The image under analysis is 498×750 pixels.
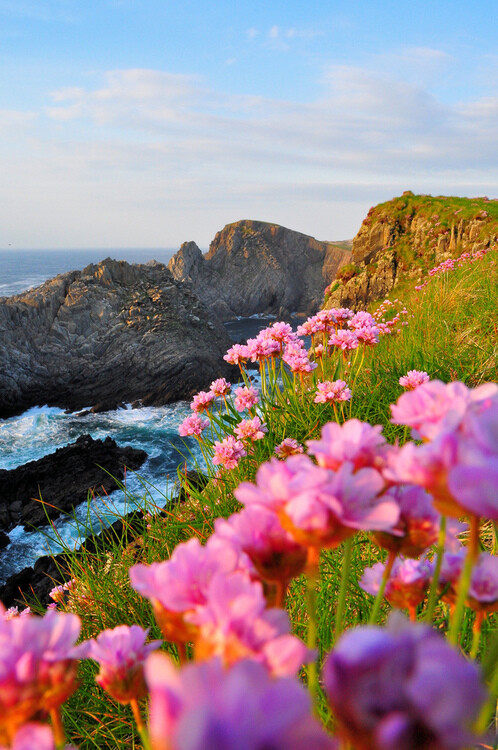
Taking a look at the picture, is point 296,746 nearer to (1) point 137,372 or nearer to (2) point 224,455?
(2) point 224,455

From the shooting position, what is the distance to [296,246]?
81.9 metres

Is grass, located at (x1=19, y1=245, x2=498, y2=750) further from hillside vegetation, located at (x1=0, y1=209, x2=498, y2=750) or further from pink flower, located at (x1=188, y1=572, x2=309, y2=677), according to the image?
pink flower, located at (x1=188, y1=572, x2=309, y2=677)

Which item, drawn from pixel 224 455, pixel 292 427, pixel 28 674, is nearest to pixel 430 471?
pixel 28 674

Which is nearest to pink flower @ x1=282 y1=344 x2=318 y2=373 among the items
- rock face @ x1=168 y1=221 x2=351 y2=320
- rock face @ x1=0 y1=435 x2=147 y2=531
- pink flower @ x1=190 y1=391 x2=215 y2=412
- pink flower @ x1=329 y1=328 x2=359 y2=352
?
pink flower @ x1=329 y1=328 x2=359 y2=352

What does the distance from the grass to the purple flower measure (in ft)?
3.77

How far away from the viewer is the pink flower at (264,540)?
692mm

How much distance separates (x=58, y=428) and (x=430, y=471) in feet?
86.0

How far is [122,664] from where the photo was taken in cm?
92

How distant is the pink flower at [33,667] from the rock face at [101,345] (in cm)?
2815

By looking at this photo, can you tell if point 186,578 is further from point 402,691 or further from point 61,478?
point 61,478

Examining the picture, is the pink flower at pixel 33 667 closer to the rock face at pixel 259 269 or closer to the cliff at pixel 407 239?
the cliff at pixel 407 239

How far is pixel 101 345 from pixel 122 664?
32648 millimetres

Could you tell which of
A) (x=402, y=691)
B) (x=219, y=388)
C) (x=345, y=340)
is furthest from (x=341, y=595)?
(x=345, y=340)

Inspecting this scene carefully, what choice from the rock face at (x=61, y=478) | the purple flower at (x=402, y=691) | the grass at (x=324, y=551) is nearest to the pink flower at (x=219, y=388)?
the grass at (x=324, y=551)
